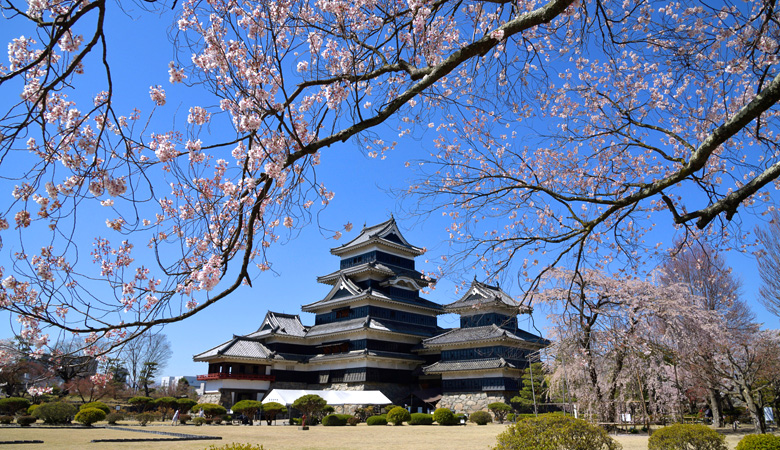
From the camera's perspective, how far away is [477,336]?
31828 mm

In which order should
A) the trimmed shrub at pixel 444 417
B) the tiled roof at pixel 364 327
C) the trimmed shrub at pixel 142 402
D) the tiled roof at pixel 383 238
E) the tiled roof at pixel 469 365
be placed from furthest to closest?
the tiled roof at pixel 383 238, the trimmed shrub at pixel 142 402, the tiled roof at pixel 364 327, the tiled roof at pixel 469 365, the trimmed shrub at pixel 444 417

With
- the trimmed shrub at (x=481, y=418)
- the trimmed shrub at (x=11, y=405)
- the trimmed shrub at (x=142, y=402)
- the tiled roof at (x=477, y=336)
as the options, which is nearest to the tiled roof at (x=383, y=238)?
the tiled roof at (x=477, y=336)

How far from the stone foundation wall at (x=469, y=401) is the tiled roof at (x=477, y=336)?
11.7ft

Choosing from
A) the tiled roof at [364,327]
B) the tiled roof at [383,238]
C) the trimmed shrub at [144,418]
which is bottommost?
the trimmed shrub at [144,418]

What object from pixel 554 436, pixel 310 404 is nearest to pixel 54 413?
pixel 310 404

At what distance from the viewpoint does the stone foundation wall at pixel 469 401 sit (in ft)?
98.5

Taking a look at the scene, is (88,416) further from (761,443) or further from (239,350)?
(761,443)

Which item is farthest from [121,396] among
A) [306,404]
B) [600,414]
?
[600,414]

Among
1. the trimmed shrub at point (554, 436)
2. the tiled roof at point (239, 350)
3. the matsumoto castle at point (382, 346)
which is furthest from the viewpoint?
the tiled roof at point (239, 350)

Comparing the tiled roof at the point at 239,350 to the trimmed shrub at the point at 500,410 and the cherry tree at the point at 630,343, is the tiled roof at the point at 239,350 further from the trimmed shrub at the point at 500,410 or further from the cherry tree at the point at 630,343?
the cherry tree at the point at 630,343

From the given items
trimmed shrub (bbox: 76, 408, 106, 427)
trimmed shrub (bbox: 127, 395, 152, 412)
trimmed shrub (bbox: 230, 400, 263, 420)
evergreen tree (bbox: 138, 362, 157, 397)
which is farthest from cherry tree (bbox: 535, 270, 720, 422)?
evergreen tree (bbox: 138, 362, 157, 397)

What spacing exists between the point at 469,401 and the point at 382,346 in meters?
7.39

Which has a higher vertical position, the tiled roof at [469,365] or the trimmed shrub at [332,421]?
the tiled roof at [469,365]

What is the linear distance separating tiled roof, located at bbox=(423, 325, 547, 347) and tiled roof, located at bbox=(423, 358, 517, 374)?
54.7 inches
